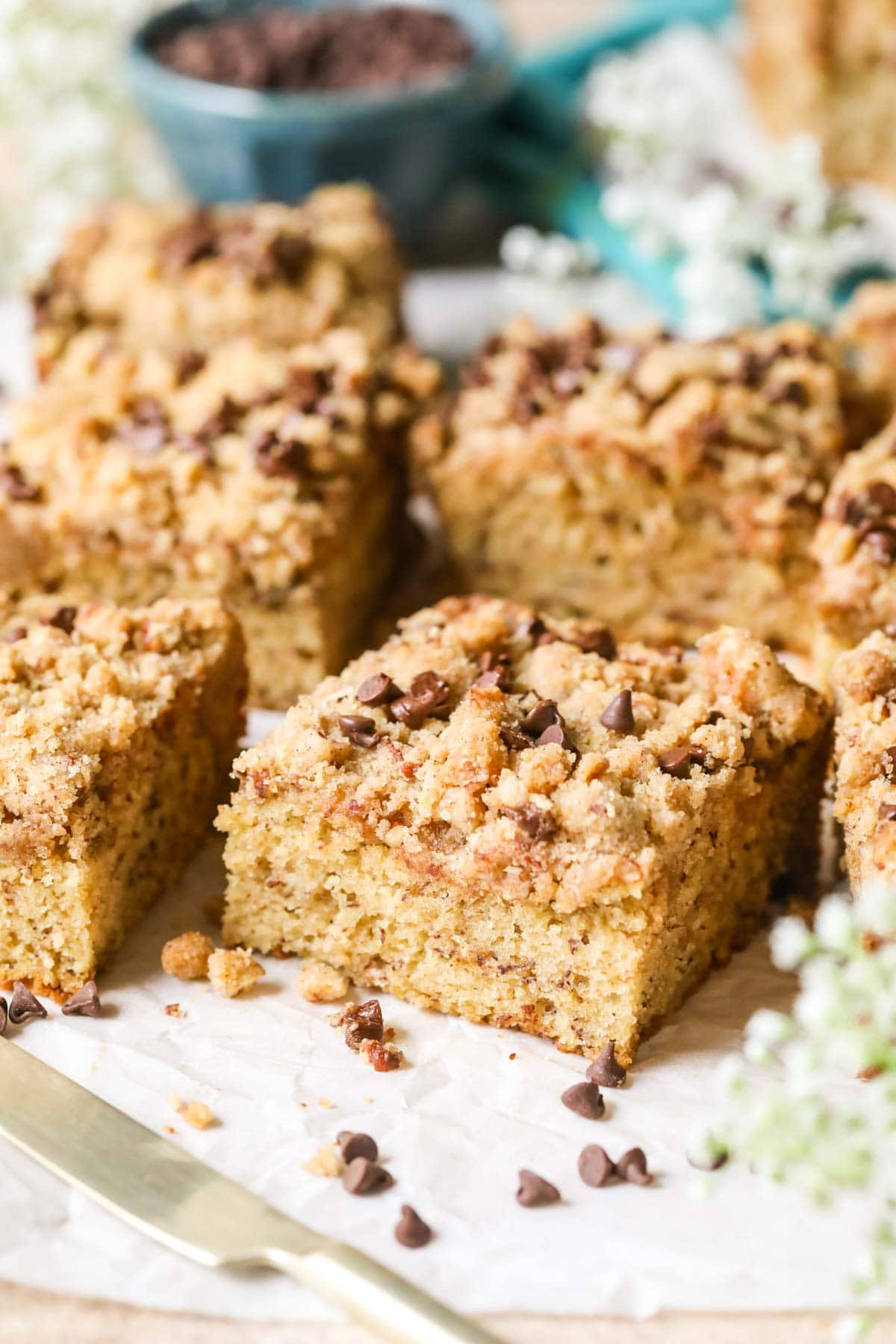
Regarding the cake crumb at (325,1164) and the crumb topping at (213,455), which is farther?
the crumb topping at (213,455)

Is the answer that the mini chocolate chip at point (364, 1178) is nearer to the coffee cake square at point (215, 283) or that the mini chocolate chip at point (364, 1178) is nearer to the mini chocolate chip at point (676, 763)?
the mini chocolate chip at point (676, 763)

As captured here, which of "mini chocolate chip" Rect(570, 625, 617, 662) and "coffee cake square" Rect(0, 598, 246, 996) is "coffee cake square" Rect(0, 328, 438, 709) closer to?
"coffee cake square" Rect(0, 598, 246, 996)

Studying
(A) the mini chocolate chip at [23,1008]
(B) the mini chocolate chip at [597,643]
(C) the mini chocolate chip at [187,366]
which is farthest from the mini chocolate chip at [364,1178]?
(C) the mini chocolate chip at [187,366]

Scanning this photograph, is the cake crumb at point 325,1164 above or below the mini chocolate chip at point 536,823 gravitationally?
below

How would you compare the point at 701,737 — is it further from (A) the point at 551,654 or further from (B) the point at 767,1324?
(B) the point at 767,1324

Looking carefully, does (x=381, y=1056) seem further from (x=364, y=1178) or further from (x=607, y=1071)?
(x=607, y=1071)

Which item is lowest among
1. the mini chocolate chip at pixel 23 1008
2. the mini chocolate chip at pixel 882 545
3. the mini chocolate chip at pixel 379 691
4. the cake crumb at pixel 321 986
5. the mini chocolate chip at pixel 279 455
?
the mini chocolate chip at pixel 23 1008

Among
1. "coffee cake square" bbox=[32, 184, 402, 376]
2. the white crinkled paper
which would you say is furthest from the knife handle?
"coffee cake square" bbox=[32, 184, 402, 376]

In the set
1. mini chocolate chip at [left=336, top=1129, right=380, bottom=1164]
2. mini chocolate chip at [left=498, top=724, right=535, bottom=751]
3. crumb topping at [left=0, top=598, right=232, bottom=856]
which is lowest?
mini chocolate chip at [left=336, top=1129, right=380, bottom=1164]
